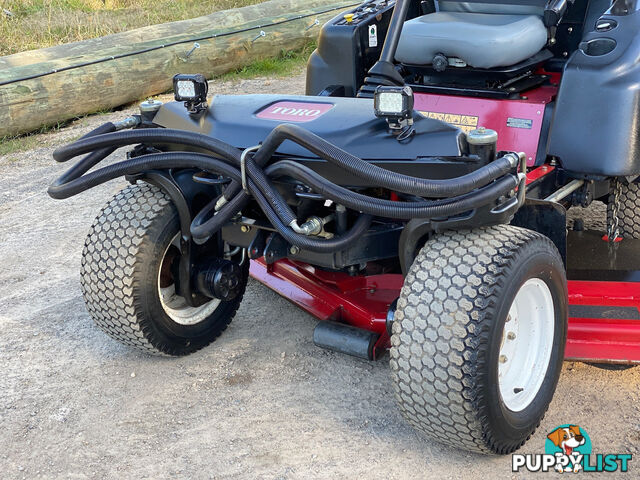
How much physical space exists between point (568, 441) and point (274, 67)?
6.16m

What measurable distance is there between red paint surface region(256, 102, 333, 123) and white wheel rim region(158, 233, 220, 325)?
2.20 feet

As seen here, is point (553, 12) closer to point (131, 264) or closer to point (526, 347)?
point (526, 347)

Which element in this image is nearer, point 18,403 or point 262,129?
point 262,129

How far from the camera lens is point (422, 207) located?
2.34 m

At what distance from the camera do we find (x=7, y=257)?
4434 mm

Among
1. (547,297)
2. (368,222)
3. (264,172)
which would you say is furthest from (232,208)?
(547,297)

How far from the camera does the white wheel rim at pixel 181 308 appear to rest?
10.6 feet

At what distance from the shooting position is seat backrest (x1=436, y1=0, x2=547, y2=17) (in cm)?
363

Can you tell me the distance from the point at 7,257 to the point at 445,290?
2.87 metres

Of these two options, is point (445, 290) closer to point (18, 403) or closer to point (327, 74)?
point (18, 403)

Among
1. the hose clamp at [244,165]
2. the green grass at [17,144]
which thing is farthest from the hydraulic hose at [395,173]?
the green grass at [17,144]

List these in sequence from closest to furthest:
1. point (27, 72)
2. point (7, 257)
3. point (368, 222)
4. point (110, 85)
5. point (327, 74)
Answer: point (368, 222) < point (327, 74) < point (7, 257) < point (27, 72) < point (110, 85)

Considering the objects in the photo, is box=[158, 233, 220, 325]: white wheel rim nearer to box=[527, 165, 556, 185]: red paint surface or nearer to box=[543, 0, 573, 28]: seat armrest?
box=[527, 165, 556, 185]: red paint surface

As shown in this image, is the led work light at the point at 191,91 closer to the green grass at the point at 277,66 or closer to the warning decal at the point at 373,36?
the warning decal at the point at 373,36
